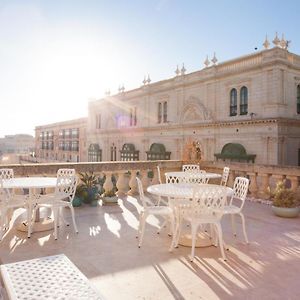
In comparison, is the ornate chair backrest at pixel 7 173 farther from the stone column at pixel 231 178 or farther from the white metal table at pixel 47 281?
the stone column at pixel 231 178

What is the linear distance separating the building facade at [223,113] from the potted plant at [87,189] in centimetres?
1392

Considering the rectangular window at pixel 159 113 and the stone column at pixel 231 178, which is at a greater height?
the rectangular window at pixel 159 113

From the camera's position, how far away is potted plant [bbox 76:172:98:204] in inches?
280

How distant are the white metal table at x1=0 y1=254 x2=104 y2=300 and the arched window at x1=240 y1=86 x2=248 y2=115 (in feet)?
65.0

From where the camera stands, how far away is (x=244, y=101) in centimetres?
2045

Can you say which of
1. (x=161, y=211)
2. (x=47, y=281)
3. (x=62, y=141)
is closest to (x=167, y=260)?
(x=161, y=211)

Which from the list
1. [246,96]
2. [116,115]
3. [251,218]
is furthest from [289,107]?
[116,115]

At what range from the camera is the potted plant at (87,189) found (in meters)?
7.11

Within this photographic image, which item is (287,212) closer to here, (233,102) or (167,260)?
(167,260)

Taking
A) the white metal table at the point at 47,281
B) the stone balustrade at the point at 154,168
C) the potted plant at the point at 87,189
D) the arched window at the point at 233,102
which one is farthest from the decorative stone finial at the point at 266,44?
the white metal table at the point at 47,281

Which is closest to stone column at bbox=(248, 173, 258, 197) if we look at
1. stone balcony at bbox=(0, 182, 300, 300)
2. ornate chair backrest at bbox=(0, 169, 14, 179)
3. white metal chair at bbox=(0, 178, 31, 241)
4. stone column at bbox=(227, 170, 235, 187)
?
stone column at bbox=(227, 170, 235, 187)

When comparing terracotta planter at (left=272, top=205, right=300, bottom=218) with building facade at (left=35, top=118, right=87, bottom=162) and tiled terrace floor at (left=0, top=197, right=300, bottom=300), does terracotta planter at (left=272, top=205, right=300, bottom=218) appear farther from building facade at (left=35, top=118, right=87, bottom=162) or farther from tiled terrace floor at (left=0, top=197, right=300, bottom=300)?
building facade at (left=35, top=118, right=87, bottom=162)

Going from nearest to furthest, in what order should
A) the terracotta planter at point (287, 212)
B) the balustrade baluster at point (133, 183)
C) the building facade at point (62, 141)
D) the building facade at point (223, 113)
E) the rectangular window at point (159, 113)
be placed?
the terracotta planter at point (287, 212) → the balustrade baluster at point (133, 183) → the building facade at point (223, 113) → the rectangular window at point (159, 113) → the building facade at point (62, 141)

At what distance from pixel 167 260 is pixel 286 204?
12.0 feet
